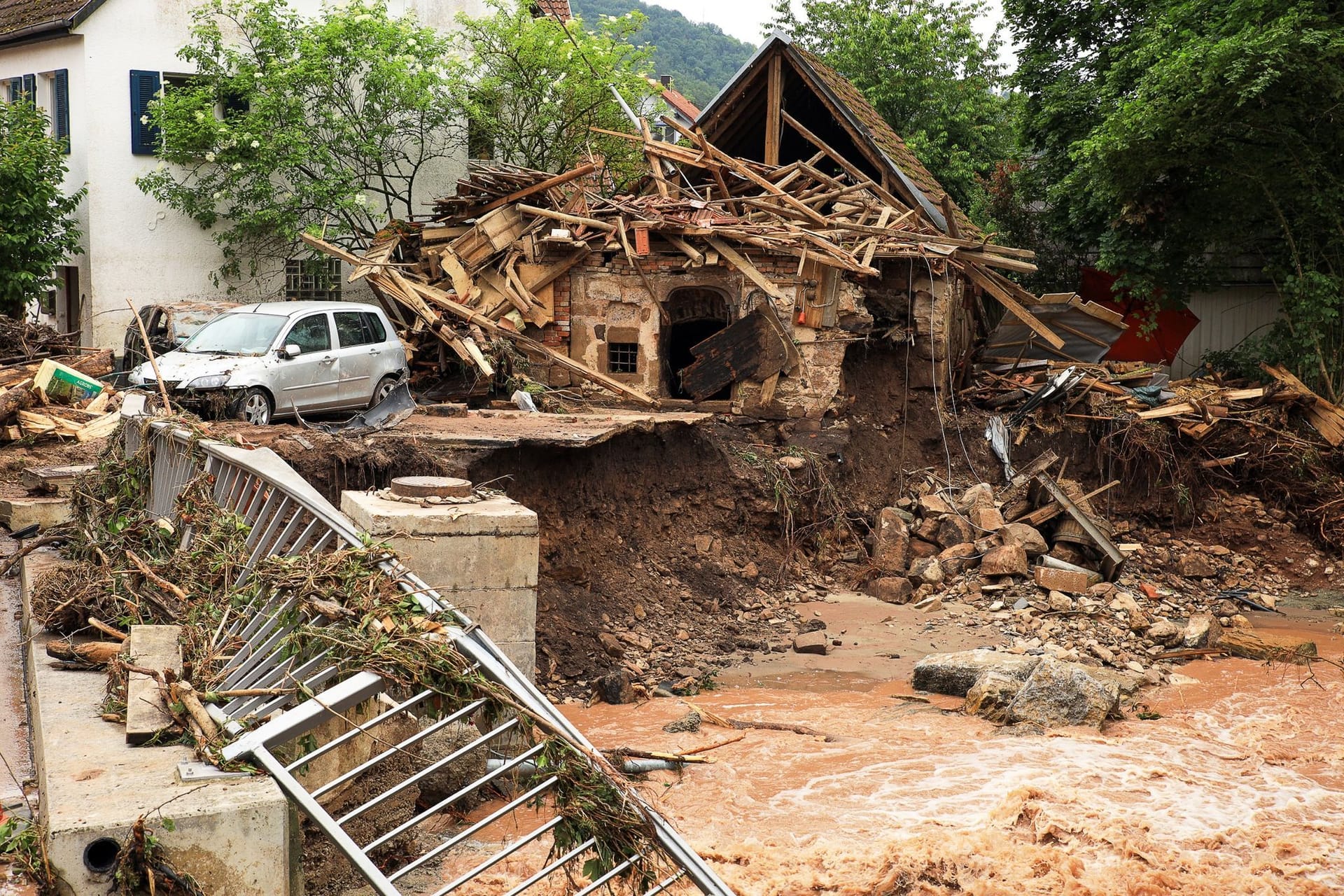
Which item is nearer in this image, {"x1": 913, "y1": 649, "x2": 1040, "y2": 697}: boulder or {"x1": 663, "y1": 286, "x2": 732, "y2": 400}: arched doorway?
{"x1": 913, "y1": 649, "x2": 1040, "y2": 697}: boulder

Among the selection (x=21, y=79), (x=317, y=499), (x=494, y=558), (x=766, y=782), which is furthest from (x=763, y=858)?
(x=21, y=79)

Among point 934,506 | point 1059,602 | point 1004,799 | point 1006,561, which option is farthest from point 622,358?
point 1004,799

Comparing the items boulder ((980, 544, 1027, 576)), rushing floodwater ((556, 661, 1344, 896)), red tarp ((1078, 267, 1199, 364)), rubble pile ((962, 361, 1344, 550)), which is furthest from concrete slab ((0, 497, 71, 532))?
red tarp ((1078, 267, 1199, 364))

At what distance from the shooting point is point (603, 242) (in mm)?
16719

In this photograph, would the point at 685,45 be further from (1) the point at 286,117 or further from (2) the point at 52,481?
(2) the point at 52,481

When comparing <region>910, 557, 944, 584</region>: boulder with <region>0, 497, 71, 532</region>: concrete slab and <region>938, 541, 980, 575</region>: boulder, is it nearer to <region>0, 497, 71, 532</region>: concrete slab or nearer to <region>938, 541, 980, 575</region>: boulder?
<region>938, 541, 980, 575</region>: boulder

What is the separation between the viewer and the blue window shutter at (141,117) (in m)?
22.0

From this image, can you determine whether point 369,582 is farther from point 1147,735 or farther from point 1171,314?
point 1171,314

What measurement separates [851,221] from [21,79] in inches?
682

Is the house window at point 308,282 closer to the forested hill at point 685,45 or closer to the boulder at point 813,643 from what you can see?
the boulder at point 813,643

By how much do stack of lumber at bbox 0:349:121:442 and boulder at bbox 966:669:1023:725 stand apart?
10.3 m

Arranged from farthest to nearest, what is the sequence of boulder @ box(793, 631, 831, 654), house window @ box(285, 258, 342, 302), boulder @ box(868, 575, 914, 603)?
1. house window @ box(285, 258, 342, 302)
2. boulder @ box(868, 575, 914, 603)
3. boulder @ box(793, 631, 831, 654)

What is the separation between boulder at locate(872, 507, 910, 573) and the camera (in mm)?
15273

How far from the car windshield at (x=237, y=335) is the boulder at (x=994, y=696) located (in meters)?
9.37
